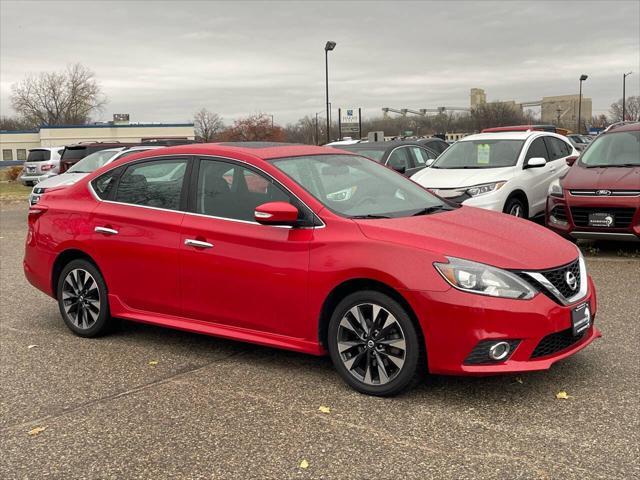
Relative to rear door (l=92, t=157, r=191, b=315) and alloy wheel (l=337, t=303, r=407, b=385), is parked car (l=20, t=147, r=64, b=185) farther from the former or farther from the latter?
alloy wheel (l=337, t=303, r=407, b=385)

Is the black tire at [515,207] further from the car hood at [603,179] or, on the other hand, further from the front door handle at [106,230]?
the front door handle at [106,230]

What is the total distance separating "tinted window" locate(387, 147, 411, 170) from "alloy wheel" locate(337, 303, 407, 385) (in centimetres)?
824

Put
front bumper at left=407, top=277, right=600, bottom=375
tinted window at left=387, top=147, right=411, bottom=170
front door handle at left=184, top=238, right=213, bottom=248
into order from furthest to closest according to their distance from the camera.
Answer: tinted window at left=387, top=147, right=411, bottom=170 → front door handle at left=184, top=238, right=213, bottom=248 → front bumper at left=407, top=277, right=600, bottom=375

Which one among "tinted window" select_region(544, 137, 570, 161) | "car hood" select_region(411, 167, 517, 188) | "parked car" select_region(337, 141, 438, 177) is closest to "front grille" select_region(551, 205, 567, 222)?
"car hood" select_region(411, 167, 517, 188)

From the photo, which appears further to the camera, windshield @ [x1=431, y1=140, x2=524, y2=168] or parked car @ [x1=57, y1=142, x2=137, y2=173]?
parked car @ [x1=57, y1=142, x2=137, y2=173]

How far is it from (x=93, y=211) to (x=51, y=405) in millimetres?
1839

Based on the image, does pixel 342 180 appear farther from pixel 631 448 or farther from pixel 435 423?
pixel 631 448

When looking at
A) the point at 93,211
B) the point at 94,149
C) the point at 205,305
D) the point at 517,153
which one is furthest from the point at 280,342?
the point at 94,149

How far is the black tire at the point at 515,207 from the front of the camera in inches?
395

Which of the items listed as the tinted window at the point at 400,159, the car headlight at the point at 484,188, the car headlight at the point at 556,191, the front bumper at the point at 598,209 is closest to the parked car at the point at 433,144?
the tinted window at the point at 400,159

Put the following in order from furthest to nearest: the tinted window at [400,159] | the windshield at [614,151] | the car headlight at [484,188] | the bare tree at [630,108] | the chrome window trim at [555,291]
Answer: the bare tree at [630,108], the tinted window at [400,159], the car headlight at [484,188], the windshield at [614,151], the chrome window trim at [555,291]

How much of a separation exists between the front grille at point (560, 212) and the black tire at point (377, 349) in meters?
5.60

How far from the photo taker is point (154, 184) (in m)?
5.37

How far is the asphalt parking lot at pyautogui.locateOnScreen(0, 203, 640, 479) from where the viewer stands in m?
3.36
